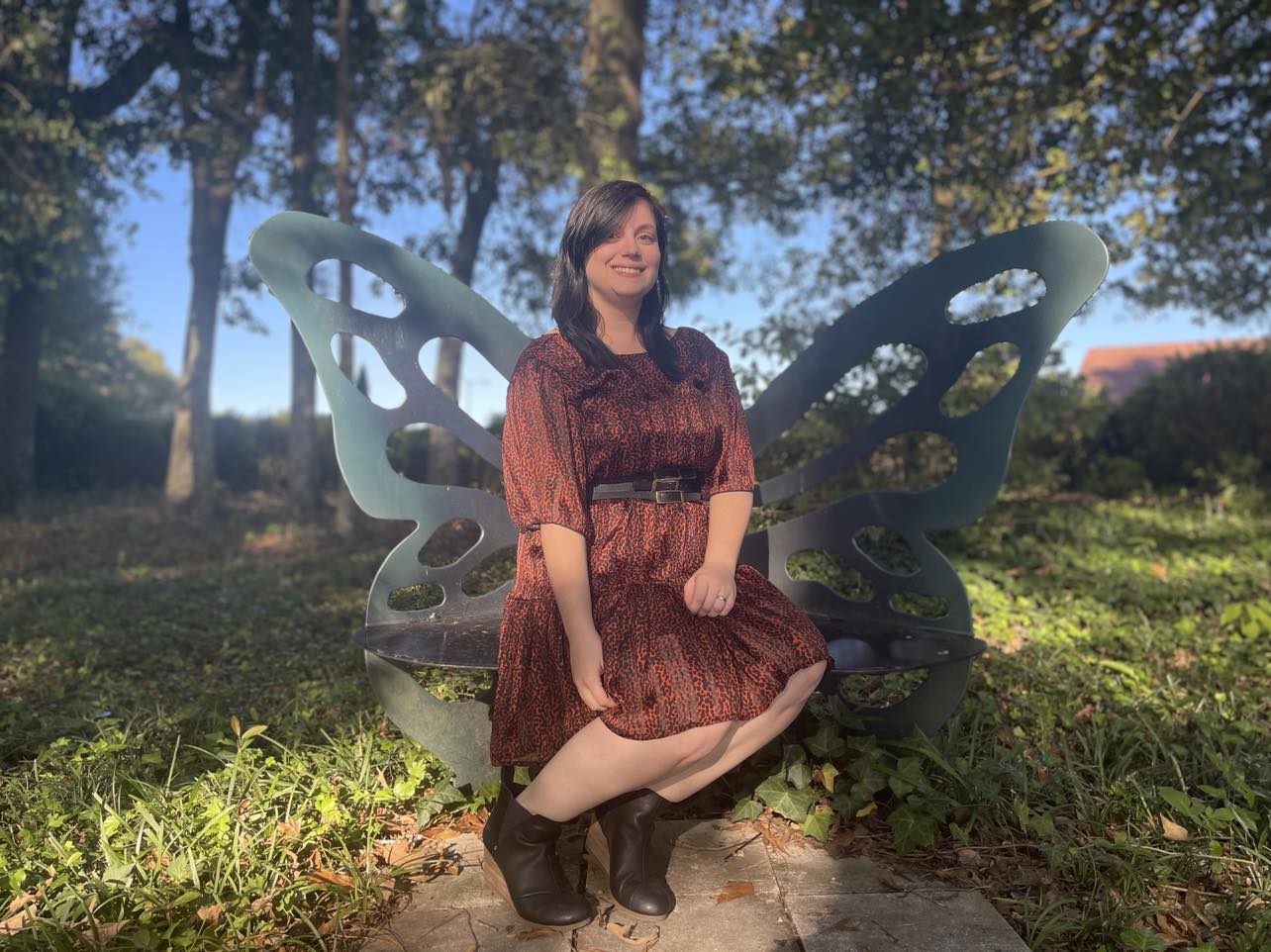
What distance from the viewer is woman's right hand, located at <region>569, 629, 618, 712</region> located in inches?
75.4

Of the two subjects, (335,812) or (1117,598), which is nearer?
(335,812)

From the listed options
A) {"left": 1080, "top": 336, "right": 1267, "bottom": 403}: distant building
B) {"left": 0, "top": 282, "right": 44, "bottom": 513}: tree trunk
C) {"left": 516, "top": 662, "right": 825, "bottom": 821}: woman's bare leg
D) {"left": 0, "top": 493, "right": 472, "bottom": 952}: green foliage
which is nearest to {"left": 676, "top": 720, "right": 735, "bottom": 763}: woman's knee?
{"left": 516, "top": 662, "right": 825, "bottom": 821}: woman's bare leg

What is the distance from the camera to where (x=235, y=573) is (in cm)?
738

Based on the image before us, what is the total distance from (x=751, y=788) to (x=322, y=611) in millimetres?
3720

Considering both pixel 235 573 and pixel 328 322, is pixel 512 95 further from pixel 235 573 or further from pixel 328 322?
pixel 328 322

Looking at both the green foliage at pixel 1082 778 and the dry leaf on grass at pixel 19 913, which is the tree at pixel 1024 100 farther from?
the dry leaf on grass at pixel 19 913

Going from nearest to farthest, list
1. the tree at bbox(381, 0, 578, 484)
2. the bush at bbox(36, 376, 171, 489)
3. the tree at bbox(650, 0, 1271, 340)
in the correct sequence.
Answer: the tree at bbox(650, 0, 1271, 340) → the tree at bbox(381, 0, 578, 484) → the bush at bbox(36, 376, 171, 489)

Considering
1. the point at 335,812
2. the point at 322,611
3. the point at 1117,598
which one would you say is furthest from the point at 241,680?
the point at 1117,598

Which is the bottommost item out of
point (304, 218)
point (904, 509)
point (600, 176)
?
point (904, 509)

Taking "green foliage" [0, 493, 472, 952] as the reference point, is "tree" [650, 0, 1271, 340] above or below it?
above

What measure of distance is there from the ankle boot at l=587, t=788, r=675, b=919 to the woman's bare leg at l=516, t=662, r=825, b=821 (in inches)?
2.2

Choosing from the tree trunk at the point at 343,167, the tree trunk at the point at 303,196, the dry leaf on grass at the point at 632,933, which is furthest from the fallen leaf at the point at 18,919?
the tree trunk at the point at 303,196

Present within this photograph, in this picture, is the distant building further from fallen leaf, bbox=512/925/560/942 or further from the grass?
fallen leaf, bbox=512/925/560/942

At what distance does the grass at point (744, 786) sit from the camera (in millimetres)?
1994
